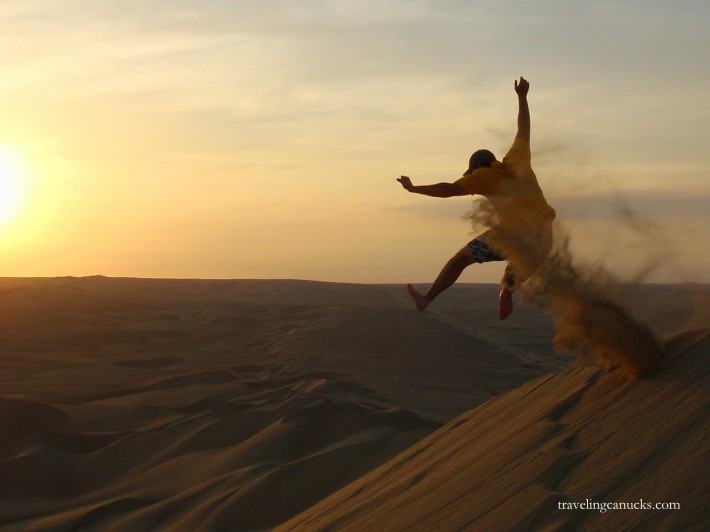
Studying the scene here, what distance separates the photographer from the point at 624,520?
361 cm

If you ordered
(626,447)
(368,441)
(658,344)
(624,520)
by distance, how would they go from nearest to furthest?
1. (624,520)
2. (626,447)
3. (658,344)
4. (368,441)

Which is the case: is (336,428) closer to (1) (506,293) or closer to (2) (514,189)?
(1) (506,293)

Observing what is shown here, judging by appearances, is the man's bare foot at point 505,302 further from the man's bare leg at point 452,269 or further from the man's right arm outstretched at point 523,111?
the man's right arm outstretched at point 523,111

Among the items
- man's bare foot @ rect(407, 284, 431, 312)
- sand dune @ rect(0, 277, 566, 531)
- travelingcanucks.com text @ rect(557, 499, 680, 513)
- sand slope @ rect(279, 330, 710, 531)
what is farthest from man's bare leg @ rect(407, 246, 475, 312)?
travelingcanucks.com text @ rect(557, 499, 680, 513)

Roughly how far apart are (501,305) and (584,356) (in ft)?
4.63

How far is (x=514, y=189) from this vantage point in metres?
6.09

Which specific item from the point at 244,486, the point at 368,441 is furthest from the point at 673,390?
the point at 368,441

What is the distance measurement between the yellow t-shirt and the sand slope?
95 cm

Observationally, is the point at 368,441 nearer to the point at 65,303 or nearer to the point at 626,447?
the point at 626,447

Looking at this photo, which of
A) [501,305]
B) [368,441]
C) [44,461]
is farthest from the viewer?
[44,461]

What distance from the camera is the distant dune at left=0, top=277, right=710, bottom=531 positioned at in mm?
4234

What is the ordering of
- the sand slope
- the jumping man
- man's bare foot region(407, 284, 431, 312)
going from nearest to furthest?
the sand slope
the jumping man
man's bare foot region(407, 284, 431, 312)

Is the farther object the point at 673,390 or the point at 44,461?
the point at 44,461

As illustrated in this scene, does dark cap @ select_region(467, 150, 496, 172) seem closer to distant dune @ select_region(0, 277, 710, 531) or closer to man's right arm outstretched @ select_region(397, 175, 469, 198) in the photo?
man's right arm outstretched @ select_region(397, 175, 469, 198)
